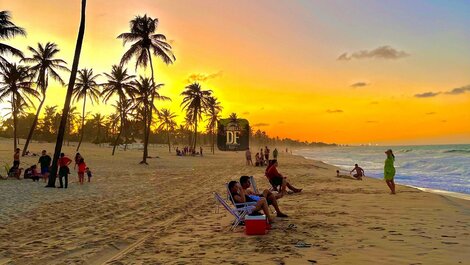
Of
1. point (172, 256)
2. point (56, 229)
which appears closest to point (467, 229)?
point (172, 256)

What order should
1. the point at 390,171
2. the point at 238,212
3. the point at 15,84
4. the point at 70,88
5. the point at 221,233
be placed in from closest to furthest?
the point at 221,233 < the point at 238,212 < the point at 390,171 < the point at 70,88 < the point at 15,84

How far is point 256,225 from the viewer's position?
736cm

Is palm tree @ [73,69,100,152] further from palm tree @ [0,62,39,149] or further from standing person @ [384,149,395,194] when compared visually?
standing person @ [384,149,395,194]

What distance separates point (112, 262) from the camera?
587 cm

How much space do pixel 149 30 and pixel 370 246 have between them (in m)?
32.8

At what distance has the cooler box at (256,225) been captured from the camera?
7352mm

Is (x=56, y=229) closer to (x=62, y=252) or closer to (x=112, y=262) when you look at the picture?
(x=62, y=252)

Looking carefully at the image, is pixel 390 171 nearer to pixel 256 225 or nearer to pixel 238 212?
pixel 238 212

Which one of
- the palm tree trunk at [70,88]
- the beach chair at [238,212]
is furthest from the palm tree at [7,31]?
the beach chair at [238,212]

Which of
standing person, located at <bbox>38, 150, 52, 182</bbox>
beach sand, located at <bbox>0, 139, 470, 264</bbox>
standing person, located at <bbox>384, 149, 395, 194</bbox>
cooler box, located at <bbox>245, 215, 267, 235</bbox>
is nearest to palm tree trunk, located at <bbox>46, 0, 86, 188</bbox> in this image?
standing person, located at <bbox>38, 150, 52, 182</bbox>

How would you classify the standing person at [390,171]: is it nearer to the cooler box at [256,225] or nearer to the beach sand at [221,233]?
the beach sand at [221,233]

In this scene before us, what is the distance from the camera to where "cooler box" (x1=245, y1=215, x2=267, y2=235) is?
7.35 meters

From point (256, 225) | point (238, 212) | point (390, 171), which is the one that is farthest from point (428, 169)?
point (256, 225)

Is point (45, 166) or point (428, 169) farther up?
point (45, 166)
